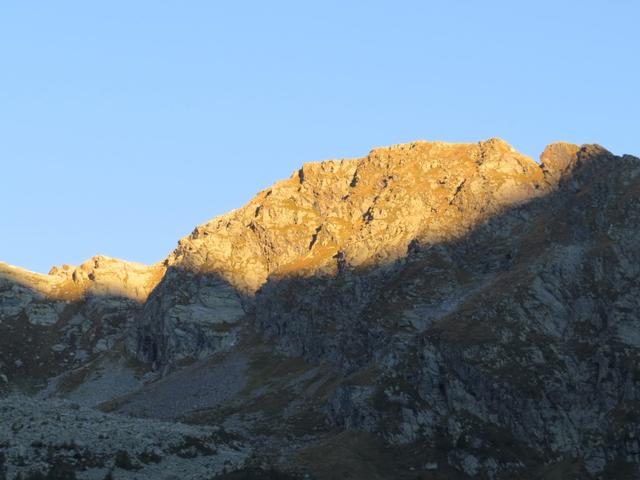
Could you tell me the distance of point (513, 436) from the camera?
14988 centimetres

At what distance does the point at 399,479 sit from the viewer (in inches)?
5571


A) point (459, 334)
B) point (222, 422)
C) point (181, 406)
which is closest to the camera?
point (459, 334)

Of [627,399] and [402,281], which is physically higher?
[402,281]

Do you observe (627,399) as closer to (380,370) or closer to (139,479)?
(380,370)

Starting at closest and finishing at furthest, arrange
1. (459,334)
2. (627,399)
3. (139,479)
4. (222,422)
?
1. (139,479)
2. (627,399)
3. (459,334)
4. (222,422)

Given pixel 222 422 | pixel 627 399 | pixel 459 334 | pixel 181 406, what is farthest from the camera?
pixel 181 406

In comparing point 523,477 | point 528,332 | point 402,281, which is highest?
point 402,281

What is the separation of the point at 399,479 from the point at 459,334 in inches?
1168

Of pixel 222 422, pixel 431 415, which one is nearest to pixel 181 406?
pixel 222 422

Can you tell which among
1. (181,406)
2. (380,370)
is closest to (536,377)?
(380,370)

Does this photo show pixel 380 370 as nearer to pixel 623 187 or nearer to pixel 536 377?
pixel 536 377

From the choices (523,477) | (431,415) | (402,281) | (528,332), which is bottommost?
(523,477)

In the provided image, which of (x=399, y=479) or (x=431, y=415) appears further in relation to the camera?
(x=431, y=415)

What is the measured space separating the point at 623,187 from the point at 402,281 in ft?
138
